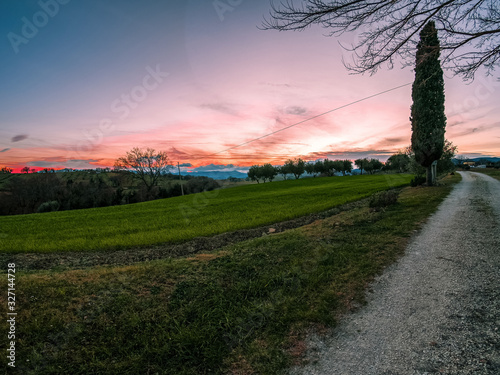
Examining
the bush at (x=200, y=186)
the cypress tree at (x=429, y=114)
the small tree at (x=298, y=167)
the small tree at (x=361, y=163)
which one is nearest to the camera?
the cypress tree at (x=429, y=114)

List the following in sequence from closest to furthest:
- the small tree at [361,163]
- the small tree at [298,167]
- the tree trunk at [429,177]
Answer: the tree trunk at [429,177]
the small tree at [298,167]
the small tree at [361,163]

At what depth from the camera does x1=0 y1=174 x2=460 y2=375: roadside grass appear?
318 cm

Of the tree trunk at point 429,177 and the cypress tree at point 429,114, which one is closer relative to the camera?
the cypress tree at point 429,114

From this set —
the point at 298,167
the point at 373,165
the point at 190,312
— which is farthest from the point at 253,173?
the point at 190,312

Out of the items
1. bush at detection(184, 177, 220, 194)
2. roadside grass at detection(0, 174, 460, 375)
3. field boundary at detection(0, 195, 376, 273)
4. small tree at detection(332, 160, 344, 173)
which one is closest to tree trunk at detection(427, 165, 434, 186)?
field boundary at detection(0, 195, 376, 273)

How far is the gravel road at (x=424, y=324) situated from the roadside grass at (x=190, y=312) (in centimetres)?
36

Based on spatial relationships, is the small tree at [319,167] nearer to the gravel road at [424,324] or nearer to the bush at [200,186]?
the bush at [200,186]

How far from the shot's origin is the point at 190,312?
4.30 m

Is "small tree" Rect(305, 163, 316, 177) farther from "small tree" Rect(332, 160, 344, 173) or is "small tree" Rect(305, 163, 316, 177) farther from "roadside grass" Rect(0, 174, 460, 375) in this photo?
"roadside grass" Rect(0, 174, 460, 375)

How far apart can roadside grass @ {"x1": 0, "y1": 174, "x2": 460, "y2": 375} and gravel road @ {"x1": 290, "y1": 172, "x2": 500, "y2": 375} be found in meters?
0.36

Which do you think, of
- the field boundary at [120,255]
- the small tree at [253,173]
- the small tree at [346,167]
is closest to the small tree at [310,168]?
the small tree at [346,167]

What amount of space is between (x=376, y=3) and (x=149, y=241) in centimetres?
1326

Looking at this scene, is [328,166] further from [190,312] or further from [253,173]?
[190,312]

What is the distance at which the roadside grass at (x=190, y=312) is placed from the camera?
318cm
